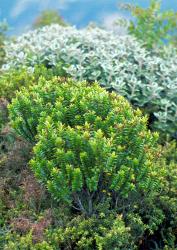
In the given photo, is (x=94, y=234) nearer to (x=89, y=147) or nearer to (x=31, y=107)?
(x=89, y=147)

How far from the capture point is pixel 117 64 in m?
6.01

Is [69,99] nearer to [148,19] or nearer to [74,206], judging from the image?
[74,206]

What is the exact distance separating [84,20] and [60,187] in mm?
8286

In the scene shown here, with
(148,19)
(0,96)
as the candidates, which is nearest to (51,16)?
(148,19)

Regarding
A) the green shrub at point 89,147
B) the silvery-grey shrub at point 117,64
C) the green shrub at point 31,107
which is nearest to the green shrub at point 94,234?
the green shrub at point 89,147

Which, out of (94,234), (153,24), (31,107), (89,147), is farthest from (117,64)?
(94,234)

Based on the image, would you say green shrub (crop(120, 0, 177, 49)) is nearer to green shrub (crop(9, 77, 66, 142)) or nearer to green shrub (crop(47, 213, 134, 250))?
green shrub (crop(9, 77, 66, 142))

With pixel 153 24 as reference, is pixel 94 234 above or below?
below

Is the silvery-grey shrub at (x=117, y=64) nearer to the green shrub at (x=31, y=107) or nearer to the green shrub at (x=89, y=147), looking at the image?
the green shrub at (x=31, y=107)

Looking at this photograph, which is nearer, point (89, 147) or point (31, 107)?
point (89, 147)

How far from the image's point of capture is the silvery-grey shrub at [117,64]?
228 inches

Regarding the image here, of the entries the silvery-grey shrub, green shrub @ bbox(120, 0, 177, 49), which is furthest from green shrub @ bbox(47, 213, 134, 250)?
green shrub @ bbox(120, 0, 177, 49)

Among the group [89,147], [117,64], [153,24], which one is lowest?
[89,147]

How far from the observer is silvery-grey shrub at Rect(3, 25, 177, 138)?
5.79 meters
